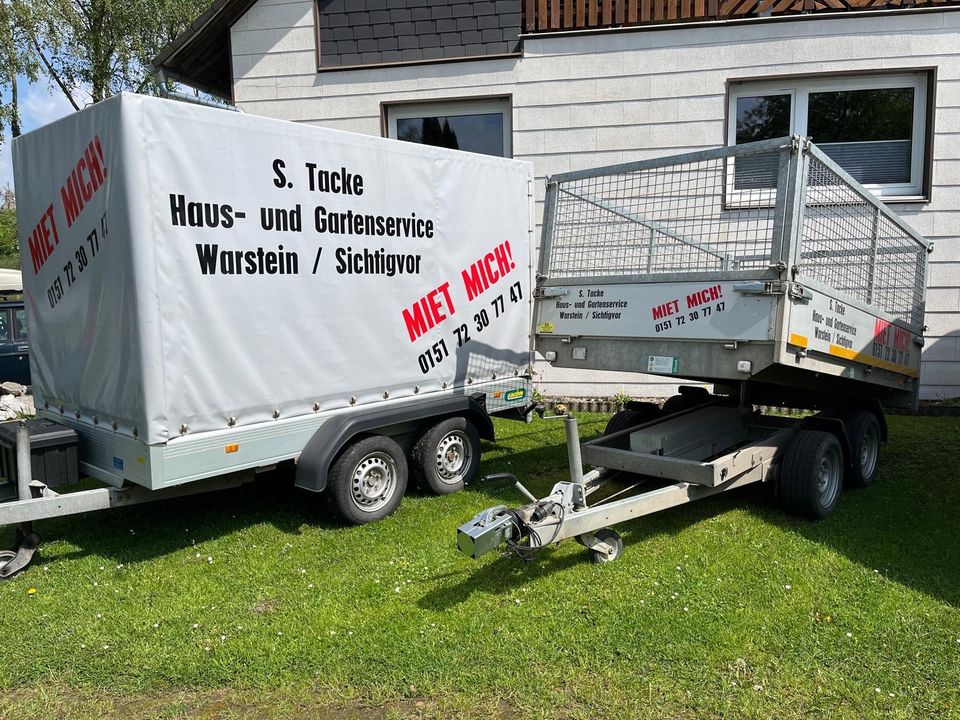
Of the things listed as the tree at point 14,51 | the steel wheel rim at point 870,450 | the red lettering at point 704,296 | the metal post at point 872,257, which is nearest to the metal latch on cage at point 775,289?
the red lettering at point 704,296

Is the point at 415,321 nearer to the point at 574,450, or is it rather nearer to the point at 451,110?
the point at 574,450

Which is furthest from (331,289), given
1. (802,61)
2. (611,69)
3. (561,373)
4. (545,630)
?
(802,61)

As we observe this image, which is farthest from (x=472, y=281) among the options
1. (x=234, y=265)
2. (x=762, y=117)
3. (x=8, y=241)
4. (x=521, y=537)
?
(x=8, y=241)

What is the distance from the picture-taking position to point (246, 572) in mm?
4953

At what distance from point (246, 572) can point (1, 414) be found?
6.53 metres

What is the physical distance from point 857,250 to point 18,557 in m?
6.45

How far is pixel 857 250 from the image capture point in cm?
593

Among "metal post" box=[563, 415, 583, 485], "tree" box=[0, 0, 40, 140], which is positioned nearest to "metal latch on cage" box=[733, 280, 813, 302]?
"metal post" box=[563, 415, 583, 485]

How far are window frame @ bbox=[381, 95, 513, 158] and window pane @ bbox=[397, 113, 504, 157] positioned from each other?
6 cm

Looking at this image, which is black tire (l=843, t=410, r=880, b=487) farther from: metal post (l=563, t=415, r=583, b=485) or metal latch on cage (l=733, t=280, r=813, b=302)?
metal post (l=563, t=415, r=583, b=485)

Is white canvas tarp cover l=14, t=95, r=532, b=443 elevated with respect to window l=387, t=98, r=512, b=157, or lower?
lower

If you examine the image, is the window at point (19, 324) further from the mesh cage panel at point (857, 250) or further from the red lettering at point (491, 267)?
the mesh cage panel at point (857, 250)

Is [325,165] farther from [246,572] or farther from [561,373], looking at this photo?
[561,373]

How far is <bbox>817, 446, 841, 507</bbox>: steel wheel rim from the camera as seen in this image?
19.1 feet
